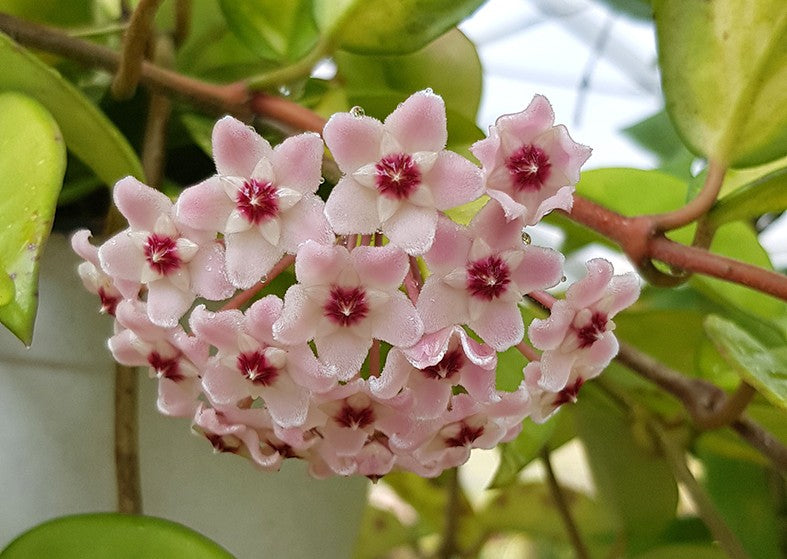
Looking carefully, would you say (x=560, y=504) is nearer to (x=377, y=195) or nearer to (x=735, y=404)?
(x=735, y=404)

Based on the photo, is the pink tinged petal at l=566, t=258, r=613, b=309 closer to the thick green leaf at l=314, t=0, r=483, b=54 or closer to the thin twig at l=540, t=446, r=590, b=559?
the thick green leaf at l=314, t=0, r=483, b=54

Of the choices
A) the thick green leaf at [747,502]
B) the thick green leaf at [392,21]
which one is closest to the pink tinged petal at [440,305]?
the thick green leaf at [392,21]

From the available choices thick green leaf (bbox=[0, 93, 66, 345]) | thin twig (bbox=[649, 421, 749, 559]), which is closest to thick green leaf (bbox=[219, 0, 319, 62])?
thick green leaf (bbox=[0, 93, 66, 345])

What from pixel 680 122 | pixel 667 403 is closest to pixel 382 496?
pixel 667 403

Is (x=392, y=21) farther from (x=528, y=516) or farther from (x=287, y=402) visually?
(x=528, y=516)

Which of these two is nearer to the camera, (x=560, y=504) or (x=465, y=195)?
(x=465, y=195)

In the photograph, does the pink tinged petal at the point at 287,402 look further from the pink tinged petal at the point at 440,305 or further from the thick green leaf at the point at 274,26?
the thick green leaf at the point at 274,26
